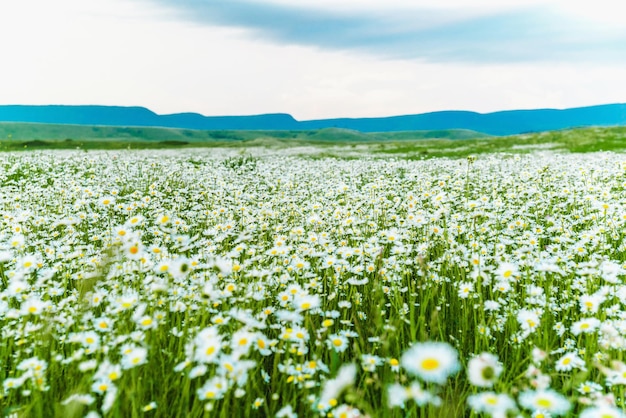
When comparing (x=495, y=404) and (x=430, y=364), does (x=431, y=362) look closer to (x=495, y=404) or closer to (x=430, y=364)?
(x=430, y=364)

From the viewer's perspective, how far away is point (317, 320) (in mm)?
4496

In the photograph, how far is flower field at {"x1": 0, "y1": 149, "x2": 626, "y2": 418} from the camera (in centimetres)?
252

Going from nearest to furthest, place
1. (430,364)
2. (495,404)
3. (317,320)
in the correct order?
(430,364), (495,404), (317,320)

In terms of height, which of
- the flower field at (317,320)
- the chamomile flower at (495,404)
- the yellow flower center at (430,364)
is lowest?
the flower field at (317,320)

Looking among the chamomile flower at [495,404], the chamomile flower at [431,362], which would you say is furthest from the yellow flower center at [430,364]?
the chamomile flower at [495,404]

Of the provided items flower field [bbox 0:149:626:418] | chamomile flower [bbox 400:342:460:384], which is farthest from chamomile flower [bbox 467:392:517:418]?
chamomile flower [bbox 400:342:460:384]

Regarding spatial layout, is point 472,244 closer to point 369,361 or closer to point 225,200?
→ point 369,361

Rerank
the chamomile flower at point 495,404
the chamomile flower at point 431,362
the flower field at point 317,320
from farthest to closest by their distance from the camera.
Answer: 1. the flower field at point 317,320
2. the chamomile flower at point 495,404
3. the chamomile flower at point 431,362

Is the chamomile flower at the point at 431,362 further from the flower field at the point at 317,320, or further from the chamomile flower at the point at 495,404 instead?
the chamomile flower at the point at 495,404

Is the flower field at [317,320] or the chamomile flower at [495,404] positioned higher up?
the chamomile flower at [495,404]

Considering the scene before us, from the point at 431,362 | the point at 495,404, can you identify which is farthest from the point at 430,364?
the point at 495,404

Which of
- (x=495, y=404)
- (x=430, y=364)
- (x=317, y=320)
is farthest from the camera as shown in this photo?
(x=317, y=320)

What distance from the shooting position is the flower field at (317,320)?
8.27 feet

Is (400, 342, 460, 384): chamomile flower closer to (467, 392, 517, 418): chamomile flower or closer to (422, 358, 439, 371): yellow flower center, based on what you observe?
(422, 358, 439, 371): yellow flower center
